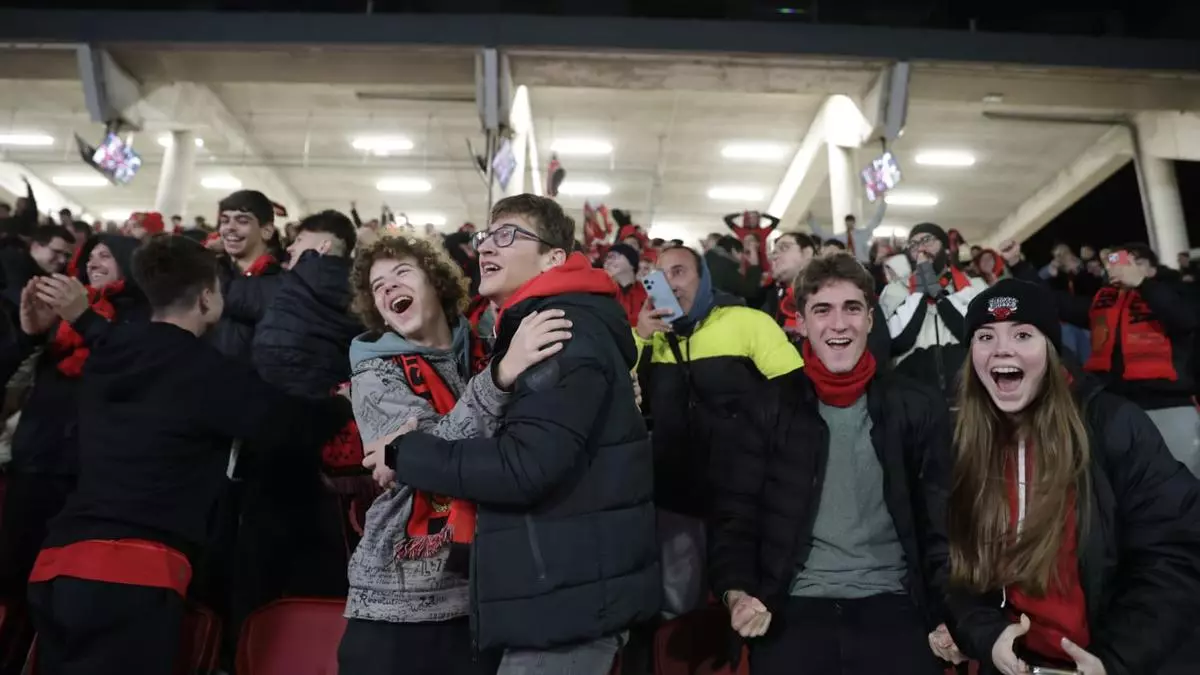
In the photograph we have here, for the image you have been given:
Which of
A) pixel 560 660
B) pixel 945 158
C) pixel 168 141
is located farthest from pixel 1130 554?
pixel 945 158

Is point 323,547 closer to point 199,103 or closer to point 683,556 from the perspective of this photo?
point 683,556

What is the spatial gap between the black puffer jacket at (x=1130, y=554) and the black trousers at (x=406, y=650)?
1300 millimetres

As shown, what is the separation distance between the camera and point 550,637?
166cm

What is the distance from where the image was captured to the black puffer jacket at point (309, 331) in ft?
9.88

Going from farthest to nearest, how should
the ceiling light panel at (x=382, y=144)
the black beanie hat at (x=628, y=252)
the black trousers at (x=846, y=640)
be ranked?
the ceiling light panel at (x=382, y=144)
the black beanie hat at (x=628, y=252)
the black trousers at (x=846, y=640)

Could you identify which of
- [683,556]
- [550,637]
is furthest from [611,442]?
[683,556]

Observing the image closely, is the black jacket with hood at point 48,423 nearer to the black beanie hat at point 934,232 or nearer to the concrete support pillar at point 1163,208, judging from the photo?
the black beanie hat at point 934,232

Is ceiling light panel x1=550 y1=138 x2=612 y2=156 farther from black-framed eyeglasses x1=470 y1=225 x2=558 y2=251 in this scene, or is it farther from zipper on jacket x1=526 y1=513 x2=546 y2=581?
zipper on jacket x1=526 y1=513 x2=546 y2=581

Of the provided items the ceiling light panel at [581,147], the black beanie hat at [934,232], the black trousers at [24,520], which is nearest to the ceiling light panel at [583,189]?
the ceiling light panel at [581,147]

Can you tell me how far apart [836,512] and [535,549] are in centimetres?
105

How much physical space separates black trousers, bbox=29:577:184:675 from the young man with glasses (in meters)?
1.14

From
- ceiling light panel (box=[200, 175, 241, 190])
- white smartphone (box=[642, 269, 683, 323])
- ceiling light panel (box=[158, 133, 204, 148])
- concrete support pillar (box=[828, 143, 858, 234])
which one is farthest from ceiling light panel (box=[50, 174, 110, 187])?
white smartphone (box=[642, 269, 683, 323])

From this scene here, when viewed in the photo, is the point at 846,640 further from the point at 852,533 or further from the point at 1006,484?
the point at 1006,484

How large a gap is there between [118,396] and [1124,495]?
295cm
